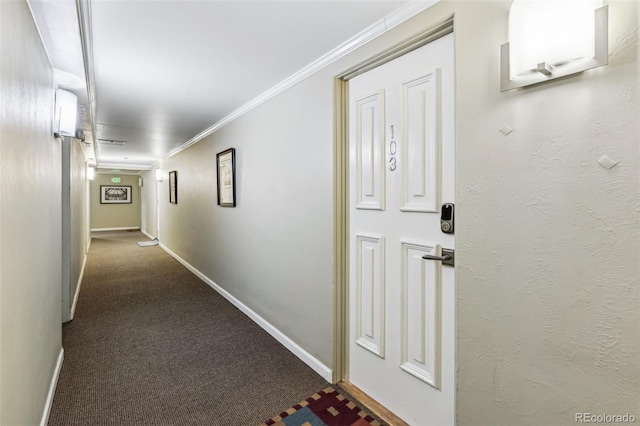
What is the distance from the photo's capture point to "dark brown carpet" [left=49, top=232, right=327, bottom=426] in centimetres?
173

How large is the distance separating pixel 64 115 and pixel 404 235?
2.26 m

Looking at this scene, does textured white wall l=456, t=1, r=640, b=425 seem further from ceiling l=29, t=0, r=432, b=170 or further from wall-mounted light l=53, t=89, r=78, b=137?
wall-mounted light l=53, t=89, r=78, b=137

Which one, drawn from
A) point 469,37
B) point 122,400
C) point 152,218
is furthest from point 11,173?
point 152,218

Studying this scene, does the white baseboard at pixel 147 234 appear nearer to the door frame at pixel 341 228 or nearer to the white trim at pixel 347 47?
the white trim at pixel 347 47

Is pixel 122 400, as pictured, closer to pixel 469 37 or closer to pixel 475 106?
pixel 475 106

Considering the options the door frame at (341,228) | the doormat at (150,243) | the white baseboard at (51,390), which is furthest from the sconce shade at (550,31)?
the doormat at (150,243)

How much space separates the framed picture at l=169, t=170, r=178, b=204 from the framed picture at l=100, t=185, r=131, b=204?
19.5 ft

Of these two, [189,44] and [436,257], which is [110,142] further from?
[436,257]

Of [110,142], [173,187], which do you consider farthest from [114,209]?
[110,142]

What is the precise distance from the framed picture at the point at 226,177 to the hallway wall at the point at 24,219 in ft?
5.30

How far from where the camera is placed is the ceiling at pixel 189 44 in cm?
143

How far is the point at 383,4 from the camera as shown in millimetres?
1442

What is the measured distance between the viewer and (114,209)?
10422mm

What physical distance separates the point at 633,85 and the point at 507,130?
33cm
